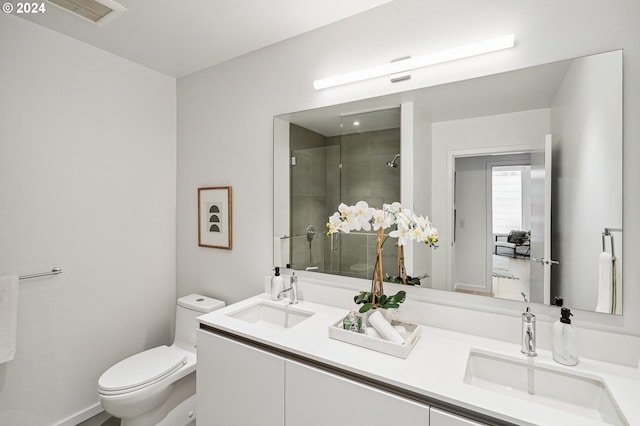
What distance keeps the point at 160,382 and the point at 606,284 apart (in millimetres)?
2080

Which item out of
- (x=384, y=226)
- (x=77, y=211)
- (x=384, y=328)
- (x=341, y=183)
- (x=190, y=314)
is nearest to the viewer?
(x=384, y=328)

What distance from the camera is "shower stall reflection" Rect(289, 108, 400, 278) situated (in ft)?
5.06

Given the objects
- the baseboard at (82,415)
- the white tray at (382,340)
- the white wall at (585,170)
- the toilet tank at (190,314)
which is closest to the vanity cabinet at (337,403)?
Answer: the white tray at (382,340)

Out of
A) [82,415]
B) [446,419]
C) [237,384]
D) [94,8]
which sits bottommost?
[82,415]

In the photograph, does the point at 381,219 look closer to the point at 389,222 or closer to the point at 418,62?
the point at 389,222

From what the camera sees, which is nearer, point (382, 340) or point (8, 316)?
point (382, 340)

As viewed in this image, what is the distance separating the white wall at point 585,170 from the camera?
108 cm

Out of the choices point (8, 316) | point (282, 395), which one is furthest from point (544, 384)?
point (8, 316)

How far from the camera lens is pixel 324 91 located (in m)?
1.74

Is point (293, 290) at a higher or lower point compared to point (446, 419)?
higher

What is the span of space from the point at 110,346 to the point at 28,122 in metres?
1.44

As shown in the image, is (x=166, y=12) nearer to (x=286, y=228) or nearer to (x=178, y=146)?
(x=178, y=146)

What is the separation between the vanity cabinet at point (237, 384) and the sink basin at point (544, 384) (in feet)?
2.38

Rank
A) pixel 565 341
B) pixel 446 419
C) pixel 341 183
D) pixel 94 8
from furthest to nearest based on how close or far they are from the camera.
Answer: pixel 341 183, pixel 94 8, pixel 565 341, pixel 446 419
